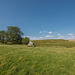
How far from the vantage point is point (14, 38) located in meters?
34.6

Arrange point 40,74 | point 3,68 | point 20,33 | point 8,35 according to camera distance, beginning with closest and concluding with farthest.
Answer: point 40,74 < point 3,68 < point 8,35 < point 20,33

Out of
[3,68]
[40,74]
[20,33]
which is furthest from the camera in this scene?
[20,33]

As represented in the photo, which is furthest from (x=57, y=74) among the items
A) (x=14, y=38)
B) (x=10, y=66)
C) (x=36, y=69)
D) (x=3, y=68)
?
(x=14, y=38)

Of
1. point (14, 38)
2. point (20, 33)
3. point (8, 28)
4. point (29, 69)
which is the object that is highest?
point (8, 28)

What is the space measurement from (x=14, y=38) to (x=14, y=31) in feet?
15.8

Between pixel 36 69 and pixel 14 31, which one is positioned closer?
pixel 36 69

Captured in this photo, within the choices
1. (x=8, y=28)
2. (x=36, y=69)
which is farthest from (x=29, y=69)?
(x=8, y=28)

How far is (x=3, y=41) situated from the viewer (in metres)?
33.9

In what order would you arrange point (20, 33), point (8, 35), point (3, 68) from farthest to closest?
point (20, 33)
point (8, 35)
point (3, 68)

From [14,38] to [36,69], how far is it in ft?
110

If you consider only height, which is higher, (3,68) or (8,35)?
(8,35)

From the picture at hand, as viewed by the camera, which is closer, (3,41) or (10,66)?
(10,66)

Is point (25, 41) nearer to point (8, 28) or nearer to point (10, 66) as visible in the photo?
point (8, 28)

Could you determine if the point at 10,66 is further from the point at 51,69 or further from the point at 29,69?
the point at 51,69
